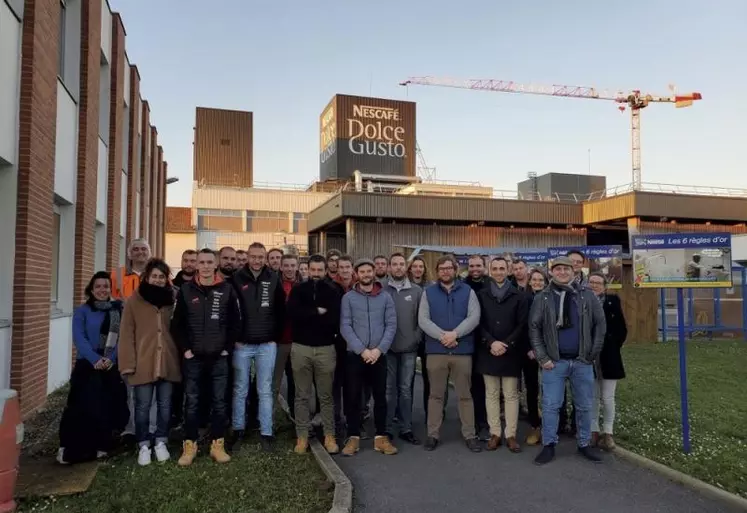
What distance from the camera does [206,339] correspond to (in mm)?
5414

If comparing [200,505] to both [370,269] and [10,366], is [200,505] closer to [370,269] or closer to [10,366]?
[370,269]

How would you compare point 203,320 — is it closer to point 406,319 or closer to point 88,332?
point 88,332

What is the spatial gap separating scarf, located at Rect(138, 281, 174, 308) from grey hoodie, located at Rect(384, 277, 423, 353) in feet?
7.78

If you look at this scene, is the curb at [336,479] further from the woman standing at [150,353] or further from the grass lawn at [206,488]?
the woman standing at [150,353]

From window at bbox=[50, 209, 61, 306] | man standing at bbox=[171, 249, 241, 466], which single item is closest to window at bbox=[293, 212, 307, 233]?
window at bbox=[50, 209, 61, 306]

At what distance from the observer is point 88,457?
535 centimetres

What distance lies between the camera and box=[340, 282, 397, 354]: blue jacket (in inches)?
231

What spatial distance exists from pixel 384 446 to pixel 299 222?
40823 mm

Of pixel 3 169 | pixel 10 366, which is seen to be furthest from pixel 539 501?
pixel 3 169

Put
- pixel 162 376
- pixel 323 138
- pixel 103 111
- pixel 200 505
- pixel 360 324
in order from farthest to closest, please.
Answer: pixel 323 138 < pixel 103 111 < pixel 360 324 < pixel 162 376 < pixel 200 505

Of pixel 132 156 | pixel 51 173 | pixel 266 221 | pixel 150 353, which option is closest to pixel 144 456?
pixel 150 353

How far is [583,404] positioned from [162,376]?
4.18 meters

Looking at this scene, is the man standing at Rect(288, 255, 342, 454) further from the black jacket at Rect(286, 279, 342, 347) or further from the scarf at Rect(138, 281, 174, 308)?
the scarf at Rect(138, 281, 174, 308)

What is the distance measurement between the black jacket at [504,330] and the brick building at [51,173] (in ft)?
18.8
